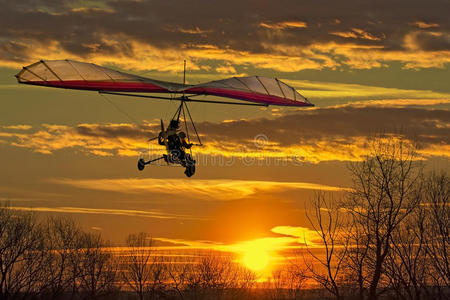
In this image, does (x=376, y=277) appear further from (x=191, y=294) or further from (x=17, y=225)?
(x=191, y=294)

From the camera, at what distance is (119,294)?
85688 millimetres

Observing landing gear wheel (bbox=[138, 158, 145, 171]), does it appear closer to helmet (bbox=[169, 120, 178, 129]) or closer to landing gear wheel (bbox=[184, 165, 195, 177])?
landing gear wheel (bbox=[184, 165, 195, 177])

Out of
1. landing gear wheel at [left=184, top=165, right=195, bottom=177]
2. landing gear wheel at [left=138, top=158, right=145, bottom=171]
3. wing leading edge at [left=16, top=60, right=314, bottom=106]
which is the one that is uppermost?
wing leading edge at [left=16, top=60, right=314, bottom=106]

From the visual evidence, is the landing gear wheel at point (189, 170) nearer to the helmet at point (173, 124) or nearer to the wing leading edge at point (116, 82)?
the helmet at point (173, 124)

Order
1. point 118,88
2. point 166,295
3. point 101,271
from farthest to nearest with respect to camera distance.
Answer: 1. point 166,295
2. point 101,271
3. point 118,88

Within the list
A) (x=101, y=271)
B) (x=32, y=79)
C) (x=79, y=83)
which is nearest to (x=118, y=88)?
(x=79, y=83)

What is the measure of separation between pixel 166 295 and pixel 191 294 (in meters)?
3.56

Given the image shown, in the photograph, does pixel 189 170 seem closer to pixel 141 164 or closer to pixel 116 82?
pixel 141 164

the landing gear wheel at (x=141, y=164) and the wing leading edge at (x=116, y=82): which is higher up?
the wing leading edge at (x=116, y=82)

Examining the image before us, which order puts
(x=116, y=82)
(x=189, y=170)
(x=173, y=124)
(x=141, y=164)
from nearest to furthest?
(x=173, y=124)
(x=189, y=170)
(x=116, y=82)
(x=141, y=164)

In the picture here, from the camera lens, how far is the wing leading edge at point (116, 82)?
82.1 ft

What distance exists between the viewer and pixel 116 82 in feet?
87.7

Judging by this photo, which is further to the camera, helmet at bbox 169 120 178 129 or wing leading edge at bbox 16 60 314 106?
helmet at bbox 169 120 178 129

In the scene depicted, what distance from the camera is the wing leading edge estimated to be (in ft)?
82.1
